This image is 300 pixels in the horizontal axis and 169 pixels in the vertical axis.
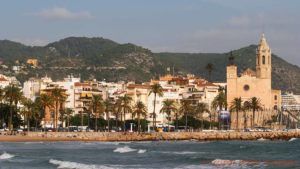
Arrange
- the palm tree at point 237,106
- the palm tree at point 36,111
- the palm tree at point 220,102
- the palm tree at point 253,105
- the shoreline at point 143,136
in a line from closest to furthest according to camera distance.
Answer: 1. the shoreline at point 143,136
2. the palm tree at point 36,111
3. the palm tree at point 237,106
4. the palm tree at point 253,105
5. the palm tree at point 220,102

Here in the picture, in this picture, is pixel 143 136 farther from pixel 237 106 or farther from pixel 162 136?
pixel 237 106

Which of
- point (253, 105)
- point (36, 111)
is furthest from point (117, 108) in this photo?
point (253, 105)

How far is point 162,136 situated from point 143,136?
4083 millimetres

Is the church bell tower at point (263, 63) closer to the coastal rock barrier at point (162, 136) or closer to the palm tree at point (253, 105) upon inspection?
the palm tree at point (253, 105)

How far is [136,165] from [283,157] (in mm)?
18491

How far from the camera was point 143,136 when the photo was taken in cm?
14062

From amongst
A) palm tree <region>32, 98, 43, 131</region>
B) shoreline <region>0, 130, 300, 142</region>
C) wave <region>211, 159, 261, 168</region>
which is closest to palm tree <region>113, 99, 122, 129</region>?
palm tree <region>32, 98, 43, 131</region>

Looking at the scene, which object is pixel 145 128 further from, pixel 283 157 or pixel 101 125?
pixel 283 157

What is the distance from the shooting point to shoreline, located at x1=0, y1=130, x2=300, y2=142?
13325cm

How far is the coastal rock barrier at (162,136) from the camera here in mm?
135500

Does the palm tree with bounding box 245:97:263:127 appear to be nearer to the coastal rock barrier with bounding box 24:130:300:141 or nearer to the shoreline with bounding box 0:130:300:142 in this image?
the coastal rock barrier with bounding box 24:130:300:141

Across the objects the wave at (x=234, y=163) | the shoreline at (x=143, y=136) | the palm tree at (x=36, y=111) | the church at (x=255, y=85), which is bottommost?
the wave at (x=234, y=163)

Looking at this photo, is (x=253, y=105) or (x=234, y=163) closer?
(x=234, y=163)

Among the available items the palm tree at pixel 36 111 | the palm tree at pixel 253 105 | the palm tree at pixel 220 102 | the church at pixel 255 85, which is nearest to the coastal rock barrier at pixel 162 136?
the palm tree at pixel 36 111
